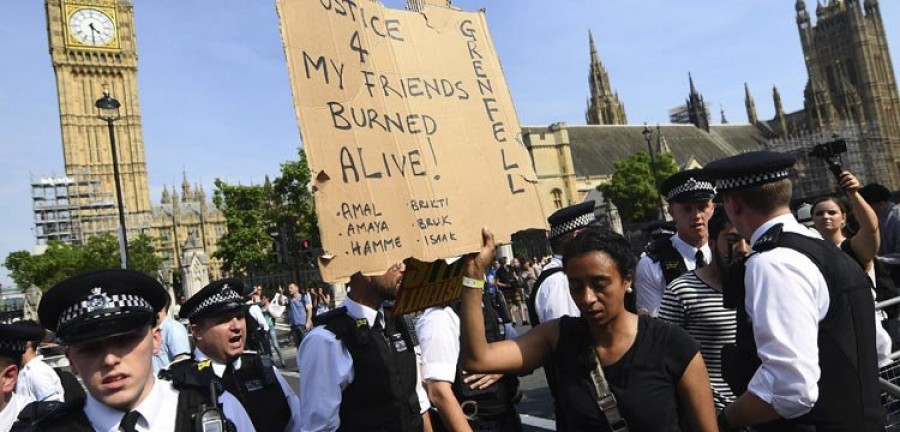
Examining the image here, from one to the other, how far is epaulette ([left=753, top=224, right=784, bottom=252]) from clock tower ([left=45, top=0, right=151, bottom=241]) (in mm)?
93269

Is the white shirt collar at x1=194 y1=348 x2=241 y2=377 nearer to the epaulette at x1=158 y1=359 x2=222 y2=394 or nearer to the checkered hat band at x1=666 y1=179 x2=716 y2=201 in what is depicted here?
the epaulette at x1=158 y1=359 x2=222 y2=394

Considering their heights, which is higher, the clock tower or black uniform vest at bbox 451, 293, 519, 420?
the clock tower

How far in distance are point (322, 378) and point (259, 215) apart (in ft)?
154

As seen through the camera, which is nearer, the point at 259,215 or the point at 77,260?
the point at 259,215

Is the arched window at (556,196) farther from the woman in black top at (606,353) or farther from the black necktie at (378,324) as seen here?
the woman in black top at (606,353)

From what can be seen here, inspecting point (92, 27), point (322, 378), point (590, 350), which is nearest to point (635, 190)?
point (322, 378)

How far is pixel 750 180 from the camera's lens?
2971 millimetres

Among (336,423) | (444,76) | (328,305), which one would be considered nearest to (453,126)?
(444,76)

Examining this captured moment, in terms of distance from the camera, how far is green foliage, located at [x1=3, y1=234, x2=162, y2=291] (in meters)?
69.8

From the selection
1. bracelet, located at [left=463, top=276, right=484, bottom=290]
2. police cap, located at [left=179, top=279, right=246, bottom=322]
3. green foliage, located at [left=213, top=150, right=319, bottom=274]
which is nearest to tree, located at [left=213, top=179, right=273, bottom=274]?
green foliage, located at [left=213, top=150, right=319, bottom=274]

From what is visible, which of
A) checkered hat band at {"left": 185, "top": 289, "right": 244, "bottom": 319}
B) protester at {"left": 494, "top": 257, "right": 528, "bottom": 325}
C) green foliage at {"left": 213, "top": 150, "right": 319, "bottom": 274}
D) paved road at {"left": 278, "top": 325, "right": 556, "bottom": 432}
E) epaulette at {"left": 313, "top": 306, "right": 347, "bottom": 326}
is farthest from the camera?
green foliage at {"left": 213, "top": 150, "right": 319, "bottom": 274}

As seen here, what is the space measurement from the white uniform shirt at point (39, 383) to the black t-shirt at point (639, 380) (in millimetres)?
4582

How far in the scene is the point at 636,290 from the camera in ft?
16.2

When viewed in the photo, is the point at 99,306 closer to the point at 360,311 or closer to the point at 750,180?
the point at 360,311
